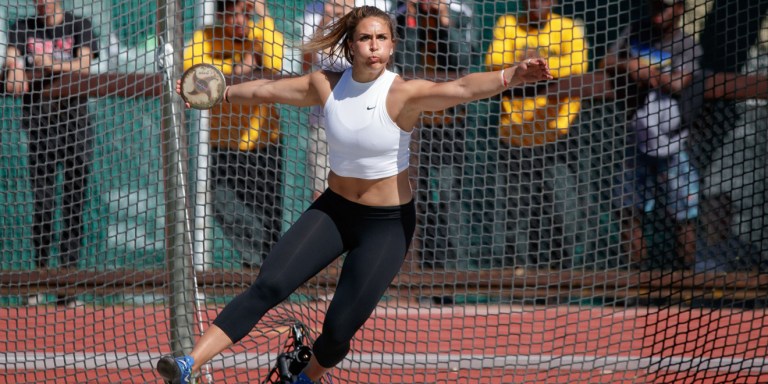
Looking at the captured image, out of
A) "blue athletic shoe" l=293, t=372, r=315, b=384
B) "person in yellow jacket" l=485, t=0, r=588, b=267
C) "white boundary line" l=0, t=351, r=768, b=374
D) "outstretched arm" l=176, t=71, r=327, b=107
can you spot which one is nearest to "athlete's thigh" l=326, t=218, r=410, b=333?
"blue athletic shoe" l=293, t=372, r=315, b=384

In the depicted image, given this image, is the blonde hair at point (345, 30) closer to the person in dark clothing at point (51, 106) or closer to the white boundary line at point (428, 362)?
the person in dark clothing at point (51, 106)

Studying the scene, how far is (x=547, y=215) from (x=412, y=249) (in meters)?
1.01

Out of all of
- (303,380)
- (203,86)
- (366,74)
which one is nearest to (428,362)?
(303,380)

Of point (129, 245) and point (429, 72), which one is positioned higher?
point (429, 72)

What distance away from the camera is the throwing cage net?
20.2 ft

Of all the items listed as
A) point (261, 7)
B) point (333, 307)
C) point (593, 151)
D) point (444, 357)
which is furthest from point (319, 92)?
point (593, 151)

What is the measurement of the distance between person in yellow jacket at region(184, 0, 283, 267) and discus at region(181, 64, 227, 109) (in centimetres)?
112

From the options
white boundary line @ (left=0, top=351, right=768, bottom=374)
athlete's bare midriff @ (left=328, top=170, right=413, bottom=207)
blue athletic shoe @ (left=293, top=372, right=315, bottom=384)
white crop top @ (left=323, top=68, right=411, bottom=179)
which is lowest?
white boundary line @ (left=0, top=351, right=768, bottom=374)

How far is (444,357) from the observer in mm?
6828

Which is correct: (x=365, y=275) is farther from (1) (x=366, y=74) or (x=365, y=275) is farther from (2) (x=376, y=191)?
(1) (x=366, y=74)

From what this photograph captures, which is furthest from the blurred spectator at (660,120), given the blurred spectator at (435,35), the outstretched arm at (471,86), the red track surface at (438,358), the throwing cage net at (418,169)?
the outstretched arm at (471,86)

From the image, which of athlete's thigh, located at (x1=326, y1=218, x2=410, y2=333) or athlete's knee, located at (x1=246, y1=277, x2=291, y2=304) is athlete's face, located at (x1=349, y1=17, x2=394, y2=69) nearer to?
athlete's thigh, located at (x1=326, y1=218, x2=410, y2=333)

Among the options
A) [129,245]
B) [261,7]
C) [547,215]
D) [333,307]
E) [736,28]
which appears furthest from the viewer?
[129,245]

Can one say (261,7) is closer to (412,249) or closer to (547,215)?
(412,249)
